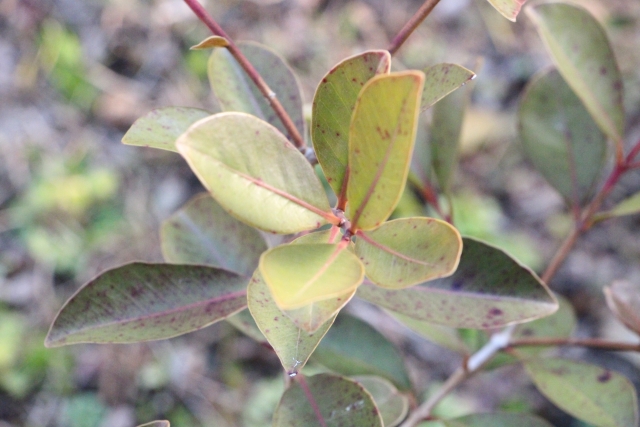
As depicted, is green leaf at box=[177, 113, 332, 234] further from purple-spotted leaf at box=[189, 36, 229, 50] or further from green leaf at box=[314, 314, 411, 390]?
green leaf at box=[314, 314, 411, 390]

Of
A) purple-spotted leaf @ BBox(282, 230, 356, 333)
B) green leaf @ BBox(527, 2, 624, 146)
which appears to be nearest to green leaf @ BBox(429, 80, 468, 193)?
green leaf @ BBox(527, 2, 624, 146)

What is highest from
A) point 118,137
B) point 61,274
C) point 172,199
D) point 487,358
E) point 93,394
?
point 487,358

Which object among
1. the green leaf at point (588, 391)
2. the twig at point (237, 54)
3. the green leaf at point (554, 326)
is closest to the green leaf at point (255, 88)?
the twig at point (237, 54)

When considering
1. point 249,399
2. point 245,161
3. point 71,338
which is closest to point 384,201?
point 245,161

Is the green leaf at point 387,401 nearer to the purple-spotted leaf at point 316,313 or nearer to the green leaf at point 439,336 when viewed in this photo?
the green leaf at point 439,336

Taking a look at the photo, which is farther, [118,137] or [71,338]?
[118,137]

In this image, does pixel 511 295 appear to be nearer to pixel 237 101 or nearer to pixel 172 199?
pixel 237 101
